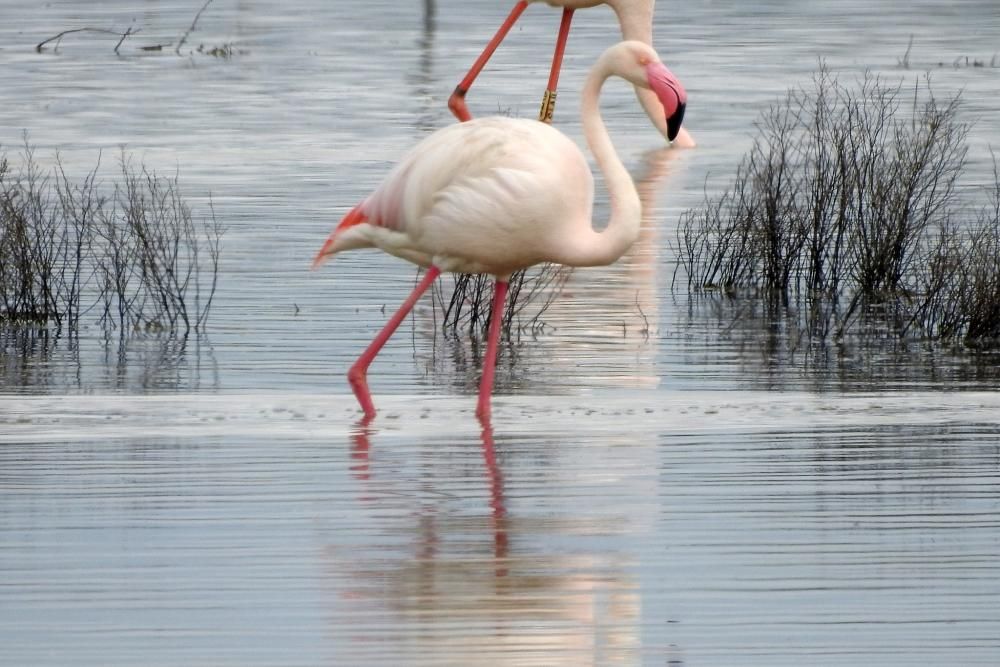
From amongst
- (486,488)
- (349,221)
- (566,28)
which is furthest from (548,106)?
(486,488)

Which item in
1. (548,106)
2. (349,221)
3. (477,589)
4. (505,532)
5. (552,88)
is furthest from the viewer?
(552,88)

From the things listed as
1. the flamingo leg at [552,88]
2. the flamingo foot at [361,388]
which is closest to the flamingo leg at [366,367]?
the flamingo foot at [361,388]

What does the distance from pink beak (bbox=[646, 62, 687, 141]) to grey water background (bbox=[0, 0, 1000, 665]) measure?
3.45ft

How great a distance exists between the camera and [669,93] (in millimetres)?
8414

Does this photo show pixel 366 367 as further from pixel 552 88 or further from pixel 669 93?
pixel 552 88

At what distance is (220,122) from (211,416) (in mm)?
11912

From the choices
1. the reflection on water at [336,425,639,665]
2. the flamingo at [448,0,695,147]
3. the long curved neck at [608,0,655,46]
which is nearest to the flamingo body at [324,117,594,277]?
the reflection on water at [336,425,639,665]

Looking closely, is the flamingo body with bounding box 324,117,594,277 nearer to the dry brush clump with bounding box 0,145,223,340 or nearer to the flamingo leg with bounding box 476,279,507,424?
the flamingo leg with bounding box 476,279,507,424

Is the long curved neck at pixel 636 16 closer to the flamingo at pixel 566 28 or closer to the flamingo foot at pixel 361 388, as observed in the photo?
the flamingo at pixel 566 28

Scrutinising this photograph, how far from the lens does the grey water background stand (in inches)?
202

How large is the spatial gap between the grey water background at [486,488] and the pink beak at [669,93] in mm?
1051

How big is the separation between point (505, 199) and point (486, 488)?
5.60 ft

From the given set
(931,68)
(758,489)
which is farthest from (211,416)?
(931,68)

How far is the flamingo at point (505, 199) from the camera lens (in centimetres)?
820
